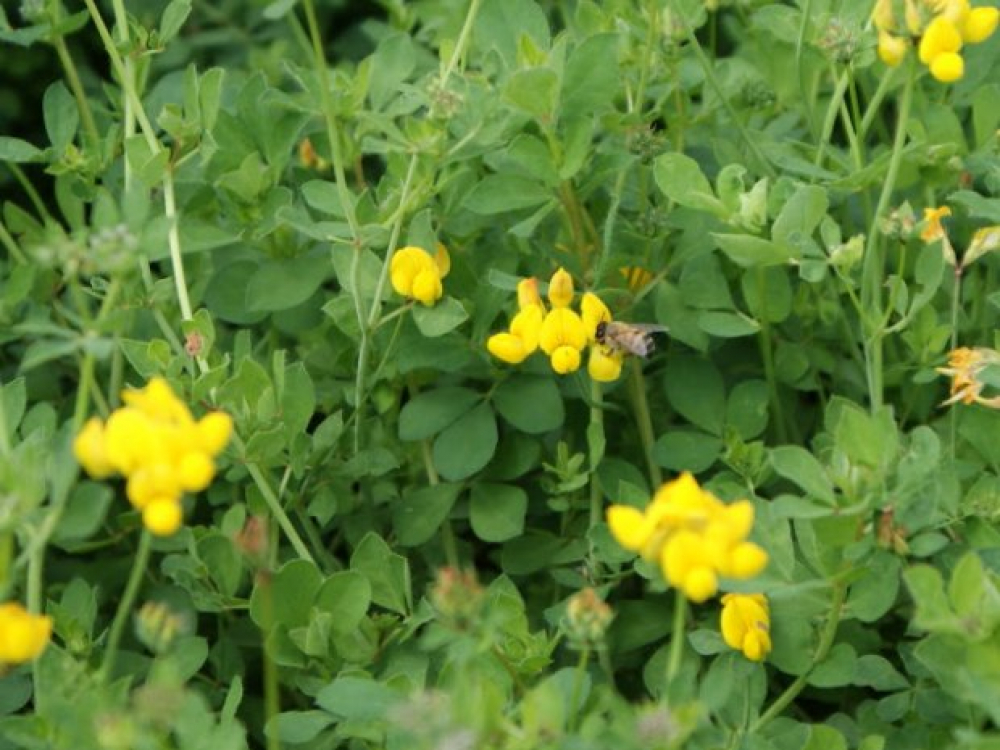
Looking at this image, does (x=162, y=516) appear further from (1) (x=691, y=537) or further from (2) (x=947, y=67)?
(2) (x=947, y=67)

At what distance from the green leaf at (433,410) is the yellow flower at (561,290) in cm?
20

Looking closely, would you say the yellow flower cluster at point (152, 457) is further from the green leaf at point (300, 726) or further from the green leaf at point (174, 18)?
the green leaf at point (174, 18)

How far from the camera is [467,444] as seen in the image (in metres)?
1.67

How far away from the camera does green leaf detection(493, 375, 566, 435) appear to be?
5.45ft

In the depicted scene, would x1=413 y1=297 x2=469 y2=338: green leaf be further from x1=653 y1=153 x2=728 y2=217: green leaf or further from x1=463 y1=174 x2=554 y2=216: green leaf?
x1=653 y1=153 x2=728 y2=217: green leaf

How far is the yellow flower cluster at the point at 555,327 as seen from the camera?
152 cm

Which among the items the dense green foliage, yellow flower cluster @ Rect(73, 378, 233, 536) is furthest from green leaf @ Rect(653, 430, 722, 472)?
yellow flower cluster @ Rect(73, 378, 233, 536)

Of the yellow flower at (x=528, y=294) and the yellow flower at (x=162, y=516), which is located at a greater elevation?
the yellow flower at (x=162, y=516)

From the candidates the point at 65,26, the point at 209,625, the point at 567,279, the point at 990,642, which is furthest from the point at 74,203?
the point at 990,642

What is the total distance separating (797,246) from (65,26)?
77cm

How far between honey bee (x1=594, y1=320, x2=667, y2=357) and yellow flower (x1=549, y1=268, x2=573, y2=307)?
0.04m

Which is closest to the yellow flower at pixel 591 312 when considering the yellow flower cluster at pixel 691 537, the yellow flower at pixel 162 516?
the yellow flower cluster at pixel 691 537

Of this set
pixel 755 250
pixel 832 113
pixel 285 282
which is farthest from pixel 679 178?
pixel 285 282

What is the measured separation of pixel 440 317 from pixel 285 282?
238 millimetres
